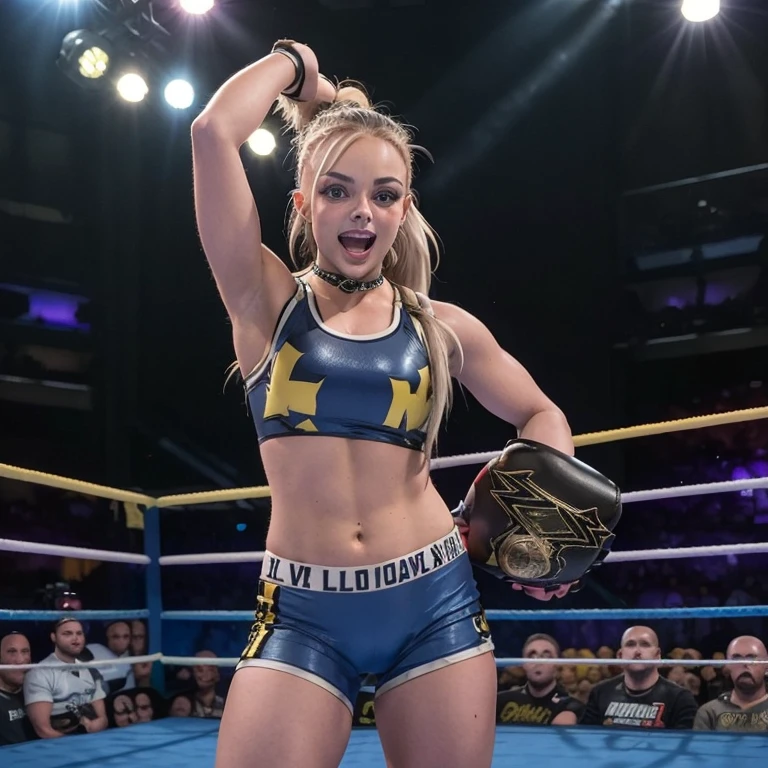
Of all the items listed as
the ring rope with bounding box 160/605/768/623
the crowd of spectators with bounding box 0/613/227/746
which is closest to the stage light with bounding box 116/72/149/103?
the crowd of spectators with bounding box 0/613/227/746

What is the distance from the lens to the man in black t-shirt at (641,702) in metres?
3.50

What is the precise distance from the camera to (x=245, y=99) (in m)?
1.36

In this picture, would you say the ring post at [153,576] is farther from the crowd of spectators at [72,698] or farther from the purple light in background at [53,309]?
the purple light in background at [53,309]

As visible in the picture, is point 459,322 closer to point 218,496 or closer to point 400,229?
point 400,229

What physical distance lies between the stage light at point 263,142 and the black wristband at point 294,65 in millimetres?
4361

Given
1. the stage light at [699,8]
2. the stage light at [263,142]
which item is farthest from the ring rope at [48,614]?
the stage light at [699,8]

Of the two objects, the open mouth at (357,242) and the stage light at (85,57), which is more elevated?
the stage light at (85,57)

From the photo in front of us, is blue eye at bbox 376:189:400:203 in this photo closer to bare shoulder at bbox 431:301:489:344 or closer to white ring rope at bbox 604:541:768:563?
bare shoulder at bbox 431:301:489:344

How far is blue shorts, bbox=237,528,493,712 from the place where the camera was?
1264 millimetres

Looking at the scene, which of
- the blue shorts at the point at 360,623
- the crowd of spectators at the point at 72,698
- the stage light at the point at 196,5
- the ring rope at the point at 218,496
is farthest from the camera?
the stage light at the point at 196,5

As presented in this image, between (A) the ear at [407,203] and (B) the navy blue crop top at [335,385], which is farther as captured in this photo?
(A) the ear at [407,203]

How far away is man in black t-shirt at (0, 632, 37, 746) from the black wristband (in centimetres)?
285

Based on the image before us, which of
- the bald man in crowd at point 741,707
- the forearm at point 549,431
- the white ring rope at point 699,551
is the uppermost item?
the forearm at point 549,431

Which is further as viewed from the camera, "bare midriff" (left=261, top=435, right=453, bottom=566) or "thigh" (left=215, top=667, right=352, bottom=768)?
"bare midriff" (left=261, top=435, right=453, bottom=566)
